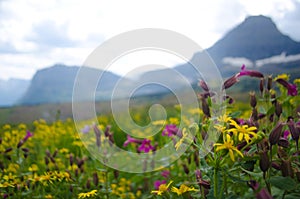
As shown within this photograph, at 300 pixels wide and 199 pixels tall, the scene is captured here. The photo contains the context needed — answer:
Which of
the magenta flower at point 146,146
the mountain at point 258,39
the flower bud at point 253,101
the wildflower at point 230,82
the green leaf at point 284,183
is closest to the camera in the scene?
the green leaf at point 284,183

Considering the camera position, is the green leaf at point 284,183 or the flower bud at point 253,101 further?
the flower bud at point 253,101

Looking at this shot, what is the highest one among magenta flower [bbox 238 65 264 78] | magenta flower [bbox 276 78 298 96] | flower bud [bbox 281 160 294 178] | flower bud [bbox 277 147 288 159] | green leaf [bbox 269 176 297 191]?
magenta flower [bbox 238 65 264 78]

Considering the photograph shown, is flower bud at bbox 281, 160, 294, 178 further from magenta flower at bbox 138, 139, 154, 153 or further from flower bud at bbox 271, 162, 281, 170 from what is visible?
magenta flower at bbox 138, 139, 154, 153

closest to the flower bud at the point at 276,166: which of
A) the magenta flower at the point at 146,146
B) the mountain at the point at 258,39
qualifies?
the magenta flower at the point at 146,146

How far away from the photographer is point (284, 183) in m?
1.00

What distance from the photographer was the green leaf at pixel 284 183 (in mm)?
988

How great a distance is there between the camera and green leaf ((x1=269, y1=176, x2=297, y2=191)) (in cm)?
99

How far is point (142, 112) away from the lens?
6480 mm

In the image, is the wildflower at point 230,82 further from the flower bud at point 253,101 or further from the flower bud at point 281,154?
the flower bud at point 281,154

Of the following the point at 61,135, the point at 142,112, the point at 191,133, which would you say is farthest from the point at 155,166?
the point at 142,112

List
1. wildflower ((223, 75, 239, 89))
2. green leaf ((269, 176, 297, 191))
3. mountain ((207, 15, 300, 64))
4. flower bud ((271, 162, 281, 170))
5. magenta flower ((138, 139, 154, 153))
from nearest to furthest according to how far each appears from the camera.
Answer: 1. green leaf ((269, 176, 297, 191))
2. flower bud ((271, 162, 281, 170))
3. wildflower ((223, 75, 239, 89))
4. magenta flower ((138, 139, 154, 153))
5. mountain ((207, 15, 300, 64))

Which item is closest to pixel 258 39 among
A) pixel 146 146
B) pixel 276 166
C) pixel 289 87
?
pixel 146 146

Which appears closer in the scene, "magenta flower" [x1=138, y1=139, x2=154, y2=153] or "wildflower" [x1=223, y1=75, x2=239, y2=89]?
"wildflower" [x1=223, y1=75, x2=239, y2=89]

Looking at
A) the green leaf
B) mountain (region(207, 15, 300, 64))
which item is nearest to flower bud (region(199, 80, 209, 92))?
the green leaf
